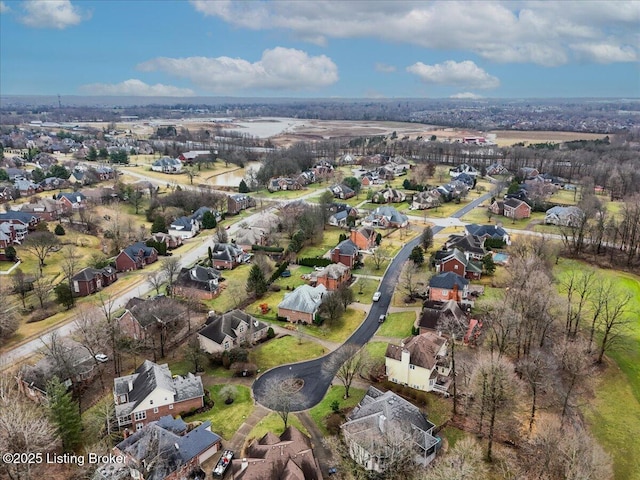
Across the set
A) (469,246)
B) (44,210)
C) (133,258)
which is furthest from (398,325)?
(44,210)

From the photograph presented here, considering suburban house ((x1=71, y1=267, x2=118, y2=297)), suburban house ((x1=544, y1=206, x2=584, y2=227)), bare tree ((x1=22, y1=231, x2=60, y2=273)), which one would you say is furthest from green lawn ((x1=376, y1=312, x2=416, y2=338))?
bare tree ((x1=22, y1=231, x2=60, y2=273))

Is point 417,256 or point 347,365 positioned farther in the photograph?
point 417,256

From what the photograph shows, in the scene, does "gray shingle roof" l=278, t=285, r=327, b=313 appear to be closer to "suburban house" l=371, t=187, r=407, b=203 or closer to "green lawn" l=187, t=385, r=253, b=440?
"green lawn" l=187, t=385, r=253, b=440

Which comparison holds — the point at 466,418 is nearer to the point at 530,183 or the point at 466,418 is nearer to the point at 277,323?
the point at 277,323

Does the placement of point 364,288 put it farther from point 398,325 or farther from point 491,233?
point 491,233

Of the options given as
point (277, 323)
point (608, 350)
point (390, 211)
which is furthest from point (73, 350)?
point (390, 211)

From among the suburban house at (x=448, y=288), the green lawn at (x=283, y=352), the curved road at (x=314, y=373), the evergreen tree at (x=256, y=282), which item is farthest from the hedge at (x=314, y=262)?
the green lawn at (x=283, y=352)

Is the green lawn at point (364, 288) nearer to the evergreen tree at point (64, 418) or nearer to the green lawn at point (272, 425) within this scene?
the green lawn at point (272, 425)
